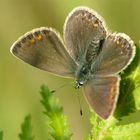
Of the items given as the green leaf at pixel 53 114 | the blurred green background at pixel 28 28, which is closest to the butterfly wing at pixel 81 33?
the green leaf at pixel 53 114

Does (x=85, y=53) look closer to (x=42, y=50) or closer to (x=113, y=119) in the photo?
(x=42, y=50)

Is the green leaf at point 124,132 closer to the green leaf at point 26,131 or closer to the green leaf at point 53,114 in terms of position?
the green leaf at point 53,114

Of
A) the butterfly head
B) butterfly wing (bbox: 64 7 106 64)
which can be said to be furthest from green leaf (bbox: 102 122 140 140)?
butterfly wing (bbox: 64 7 106 64)

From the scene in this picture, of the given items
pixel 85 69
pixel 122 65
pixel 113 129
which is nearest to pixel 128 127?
pixel 113 129

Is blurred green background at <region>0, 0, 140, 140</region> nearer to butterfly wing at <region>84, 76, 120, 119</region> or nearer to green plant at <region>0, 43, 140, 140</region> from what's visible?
butterfly wing at <region>84, 76, 120, 119</region>

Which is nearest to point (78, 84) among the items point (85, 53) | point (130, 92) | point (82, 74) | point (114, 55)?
point (82, 74)
